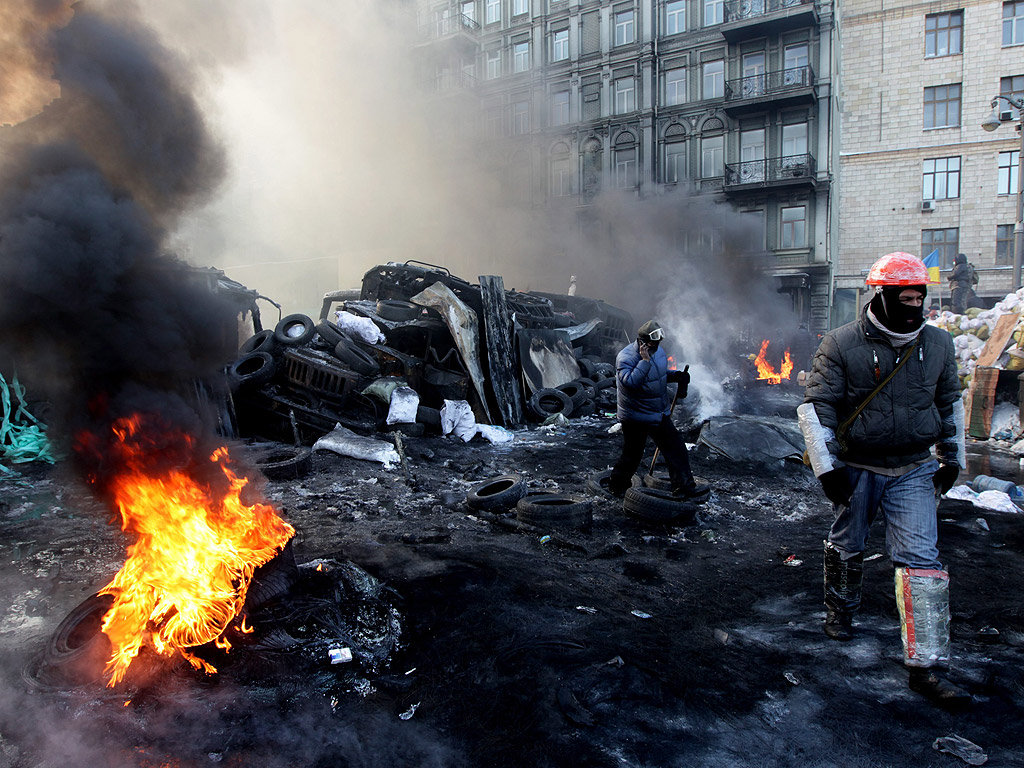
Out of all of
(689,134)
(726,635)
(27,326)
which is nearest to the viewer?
(27,326)

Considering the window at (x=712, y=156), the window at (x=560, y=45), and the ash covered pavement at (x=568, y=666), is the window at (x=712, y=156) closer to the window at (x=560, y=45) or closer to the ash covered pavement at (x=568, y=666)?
the window at (x=560, y=45)

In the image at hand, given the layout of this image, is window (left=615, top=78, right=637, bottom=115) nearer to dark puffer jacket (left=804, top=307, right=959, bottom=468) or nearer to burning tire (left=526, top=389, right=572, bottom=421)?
burning tire (left=526, top=389, right=572, bottom=421)

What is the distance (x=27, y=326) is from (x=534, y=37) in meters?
33.3

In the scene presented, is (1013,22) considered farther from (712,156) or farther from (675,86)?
(675,86)

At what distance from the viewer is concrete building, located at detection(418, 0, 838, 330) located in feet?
83.8

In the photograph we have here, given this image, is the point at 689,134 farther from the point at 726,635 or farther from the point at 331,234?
the point at 726,635

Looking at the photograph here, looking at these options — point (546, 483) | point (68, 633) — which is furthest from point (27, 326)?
point (546, 483)

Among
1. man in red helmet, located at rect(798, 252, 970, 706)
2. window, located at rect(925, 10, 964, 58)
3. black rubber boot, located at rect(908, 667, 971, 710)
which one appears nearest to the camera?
black rubber boot, located at rect(908, 667, 971, 710)

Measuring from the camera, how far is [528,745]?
8.60ft

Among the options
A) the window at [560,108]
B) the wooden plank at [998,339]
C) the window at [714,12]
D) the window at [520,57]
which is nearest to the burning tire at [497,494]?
the wooden plank at [998,339]

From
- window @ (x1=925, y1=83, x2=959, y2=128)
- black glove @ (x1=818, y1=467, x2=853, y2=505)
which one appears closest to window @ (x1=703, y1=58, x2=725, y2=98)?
window @ (x1=925, y1=83, x2=959, y2=128)

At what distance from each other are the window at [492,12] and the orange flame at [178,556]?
3477 cm

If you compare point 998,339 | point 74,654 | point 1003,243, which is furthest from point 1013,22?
point 74,654

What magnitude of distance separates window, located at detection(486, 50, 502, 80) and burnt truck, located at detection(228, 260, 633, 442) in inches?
909
